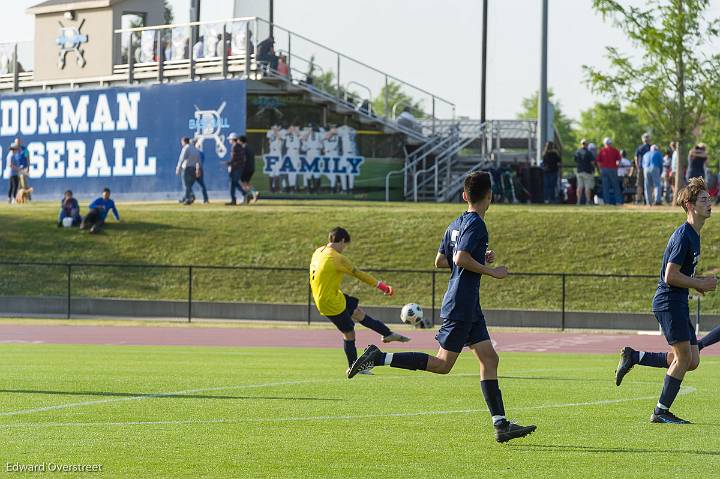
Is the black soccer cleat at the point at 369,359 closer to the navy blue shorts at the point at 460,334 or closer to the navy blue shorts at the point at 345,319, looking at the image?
the navy blue shorts at the point at 460,334

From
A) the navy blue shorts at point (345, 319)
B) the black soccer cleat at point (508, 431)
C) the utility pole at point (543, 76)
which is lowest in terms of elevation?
the black soccer cleat at point (508, 431)

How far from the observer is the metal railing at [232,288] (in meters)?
33.3

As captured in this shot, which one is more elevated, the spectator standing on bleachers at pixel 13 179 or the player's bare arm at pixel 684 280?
the spectator standing on bleachers at pixel 13 179

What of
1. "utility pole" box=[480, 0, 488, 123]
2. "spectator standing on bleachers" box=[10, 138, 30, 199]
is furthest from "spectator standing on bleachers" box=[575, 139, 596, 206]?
"spectator standing on bleachers" box=[10, 138, 30, 199]

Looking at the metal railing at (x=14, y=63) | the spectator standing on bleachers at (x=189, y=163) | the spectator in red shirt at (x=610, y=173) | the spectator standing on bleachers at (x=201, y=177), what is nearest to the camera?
the spectator in red shirt at (x=610, y=173)

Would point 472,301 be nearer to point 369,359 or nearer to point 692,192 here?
point 369,359

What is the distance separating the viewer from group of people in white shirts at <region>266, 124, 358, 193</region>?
49.0 metres

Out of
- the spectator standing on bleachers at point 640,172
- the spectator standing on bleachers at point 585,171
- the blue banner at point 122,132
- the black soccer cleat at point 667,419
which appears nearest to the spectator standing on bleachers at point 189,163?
the blue banner at point 122,132

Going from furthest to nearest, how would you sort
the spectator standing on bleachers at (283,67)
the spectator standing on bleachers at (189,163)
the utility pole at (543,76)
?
the spectator standing on bleachers at (283,67)
the utility pole at (543,76)
the spectator standing on bleachers at (189,163)

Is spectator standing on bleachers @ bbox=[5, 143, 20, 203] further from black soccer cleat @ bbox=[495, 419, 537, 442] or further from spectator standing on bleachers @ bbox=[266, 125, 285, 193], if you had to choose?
black soccer cleat @ bbox=[495, 419, 537, 442]

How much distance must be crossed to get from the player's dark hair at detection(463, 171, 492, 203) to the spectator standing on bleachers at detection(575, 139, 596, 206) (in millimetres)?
32296

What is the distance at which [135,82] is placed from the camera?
51312mm

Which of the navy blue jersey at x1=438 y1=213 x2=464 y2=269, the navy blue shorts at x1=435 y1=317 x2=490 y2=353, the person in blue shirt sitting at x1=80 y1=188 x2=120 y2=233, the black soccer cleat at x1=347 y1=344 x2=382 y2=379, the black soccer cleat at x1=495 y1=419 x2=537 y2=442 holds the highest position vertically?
the navy blue jersey at x1=438 y1=213 x2=464 y2=269

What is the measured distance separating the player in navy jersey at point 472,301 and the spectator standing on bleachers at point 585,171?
3230 cm
